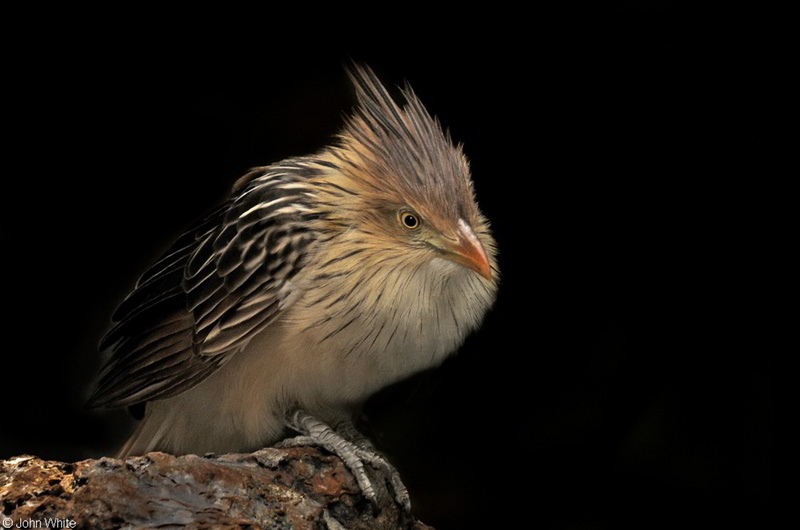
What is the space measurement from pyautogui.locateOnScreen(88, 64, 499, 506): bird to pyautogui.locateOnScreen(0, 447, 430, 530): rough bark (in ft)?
0.60

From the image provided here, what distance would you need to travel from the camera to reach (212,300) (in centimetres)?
218

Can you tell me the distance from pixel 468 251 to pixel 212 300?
0.64 metres

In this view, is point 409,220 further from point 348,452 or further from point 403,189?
point 348,452

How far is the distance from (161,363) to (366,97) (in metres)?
0.77

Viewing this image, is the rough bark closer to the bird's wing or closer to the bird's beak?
the bird's wing

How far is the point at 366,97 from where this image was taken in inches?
83.9

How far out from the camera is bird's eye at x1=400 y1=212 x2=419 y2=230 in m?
2.01

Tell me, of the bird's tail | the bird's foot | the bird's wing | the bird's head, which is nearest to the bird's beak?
the bird's head

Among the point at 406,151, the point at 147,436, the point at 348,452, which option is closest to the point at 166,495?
the point at 348,452

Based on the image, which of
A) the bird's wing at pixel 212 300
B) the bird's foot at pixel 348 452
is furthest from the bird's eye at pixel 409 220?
the bird's foot at pixel 348 452

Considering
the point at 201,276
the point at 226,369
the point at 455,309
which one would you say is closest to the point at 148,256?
the point at 201,276

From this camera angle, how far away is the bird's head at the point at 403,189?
1.97 m

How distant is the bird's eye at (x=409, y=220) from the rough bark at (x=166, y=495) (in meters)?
0.57

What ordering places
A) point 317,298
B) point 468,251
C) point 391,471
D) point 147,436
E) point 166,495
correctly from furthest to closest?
point 147,436
point 391,471
point 317,298
point 468,251
point 166,495
